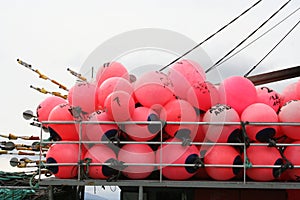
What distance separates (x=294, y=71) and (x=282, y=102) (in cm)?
202

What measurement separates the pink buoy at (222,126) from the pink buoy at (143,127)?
0.75m

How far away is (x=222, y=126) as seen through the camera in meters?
5.96

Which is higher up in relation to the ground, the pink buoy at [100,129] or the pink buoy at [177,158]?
the pink buoy at [100,129]

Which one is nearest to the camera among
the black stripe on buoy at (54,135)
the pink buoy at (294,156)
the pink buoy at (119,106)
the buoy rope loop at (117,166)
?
the pink buoy at (119,106)

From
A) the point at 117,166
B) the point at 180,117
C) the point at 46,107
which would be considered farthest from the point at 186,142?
the point at 46,107

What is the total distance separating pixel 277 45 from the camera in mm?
9633

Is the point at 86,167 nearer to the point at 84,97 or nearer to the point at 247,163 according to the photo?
the point at 84,97

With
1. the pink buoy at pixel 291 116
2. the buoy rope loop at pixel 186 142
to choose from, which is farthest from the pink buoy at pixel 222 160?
the pink buoy at pixel 291 116

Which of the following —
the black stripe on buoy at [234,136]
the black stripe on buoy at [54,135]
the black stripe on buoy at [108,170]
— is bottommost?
the black stripe on buoy at [108,170]

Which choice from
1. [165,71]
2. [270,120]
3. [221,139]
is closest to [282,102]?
[270,120]

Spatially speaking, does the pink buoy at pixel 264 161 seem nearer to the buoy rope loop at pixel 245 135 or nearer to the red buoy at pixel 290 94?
the buoy rope loop at pixel 245 135

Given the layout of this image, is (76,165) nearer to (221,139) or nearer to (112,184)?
(112,184)

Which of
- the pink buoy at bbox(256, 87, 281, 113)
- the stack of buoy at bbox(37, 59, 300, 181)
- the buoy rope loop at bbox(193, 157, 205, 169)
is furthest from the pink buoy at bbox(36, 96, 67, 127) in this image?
the pink buoy at bbox(256, 87, 281, 113)

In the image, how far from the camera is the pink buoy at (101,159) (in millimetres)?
5996
